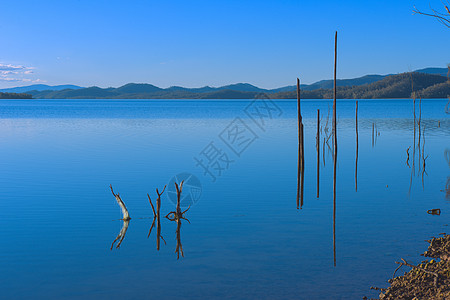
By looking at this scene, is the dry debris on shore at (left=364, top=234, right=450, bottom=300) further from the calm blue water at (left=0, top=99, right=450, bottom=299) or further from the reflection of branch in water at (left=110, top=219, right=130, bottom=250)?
the reflection of branch in water at (left=110, top=219, right=130, bottom=250)

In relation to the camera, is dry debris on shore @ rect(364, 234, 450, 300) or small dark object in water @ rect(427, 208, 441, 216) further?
small dark object in water @ rect(427, 208, 441, 216)

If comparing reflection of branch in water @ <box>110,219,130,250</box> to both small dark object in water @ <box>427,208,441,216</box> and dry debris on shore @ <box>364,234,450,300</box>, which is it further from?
small dark object in water @ <box>427,208,441,216</box>

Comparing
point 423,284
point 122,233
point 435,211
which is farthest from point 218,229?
point 435,211

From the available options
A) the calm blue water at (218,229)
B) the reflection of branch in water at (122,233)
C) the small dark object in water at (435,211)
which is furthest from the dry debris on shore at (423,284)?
the reflection of branch in water at (122,233)

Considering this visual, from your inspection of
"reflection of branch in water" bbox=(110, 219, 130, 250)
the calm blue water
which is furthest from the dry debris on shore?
"reflection of branch in water" bbox=(110, 219, 130, 250)

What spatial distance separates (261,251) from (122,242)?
315 centimetres

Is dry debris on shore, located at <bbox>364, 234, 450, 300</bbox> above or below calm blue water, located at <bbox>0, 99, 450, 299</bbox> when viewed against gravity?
above

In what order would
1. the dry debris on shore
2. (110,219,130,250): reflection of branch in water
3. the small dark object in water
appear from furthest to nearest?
the small dark object in water → (110,219,130,250): reflection of branch in water → the dry debris on shore

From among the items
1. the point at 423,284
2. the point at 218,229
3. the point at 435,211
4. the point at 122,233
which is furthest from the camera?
the point at 435,211

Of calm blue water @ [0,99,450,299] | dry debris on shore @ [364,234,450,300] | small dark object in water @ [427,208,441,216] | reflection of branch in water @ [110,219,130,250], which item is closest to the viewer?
dry debris on shore @ [364,234,450,300]

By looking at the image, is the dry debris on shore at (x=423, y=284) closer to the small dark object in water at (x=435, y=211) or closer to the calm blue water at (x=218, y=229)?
the calm blue water at (x=218, y=229)

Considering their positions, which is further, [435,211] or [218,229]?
[435,211]

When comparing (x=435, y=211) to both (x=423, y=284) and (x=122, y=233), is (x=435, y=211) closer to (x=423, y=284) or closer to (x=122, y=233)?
(x=423, y=284)

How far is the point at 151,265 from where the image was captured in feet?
27.8
